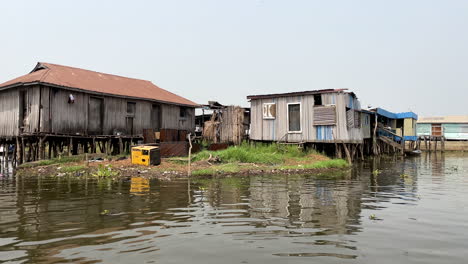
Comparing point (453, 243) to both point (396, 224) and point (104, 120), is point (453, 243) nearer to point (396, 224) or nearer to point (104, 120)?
point (396, 224)

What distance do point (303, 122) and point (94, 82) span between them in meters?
14.2

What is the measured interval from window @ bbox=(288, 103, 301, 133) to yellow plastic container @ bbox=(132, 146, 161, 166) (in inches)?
366

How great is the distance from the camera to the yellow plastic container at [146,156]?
51.4ft

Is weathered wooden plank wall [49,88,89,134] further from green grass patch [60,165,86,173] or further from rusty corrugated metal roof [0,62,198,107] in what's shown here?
green grass patch [60,165,86,173]

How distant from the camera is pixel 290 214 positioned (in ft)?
22.5

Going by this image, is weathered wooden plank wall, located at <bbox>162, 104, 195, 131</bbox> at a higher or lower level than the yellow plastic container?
higher

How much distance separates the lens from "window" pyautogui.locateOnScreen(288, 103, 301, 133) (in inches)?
830

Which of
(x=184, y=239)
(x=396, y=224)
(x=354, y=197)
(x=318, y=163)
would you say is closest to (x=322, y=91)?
(x=318, y=163)

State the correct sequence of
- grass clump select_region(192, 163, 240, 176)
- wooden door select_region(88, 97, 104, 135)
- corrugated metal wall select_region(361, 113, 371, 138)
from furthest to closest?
corrugated metal wall select_region(361, 113, 371, 138), wooden door select_region(88, 97, 104, 135), grass clump select_region(192, 163, 240, 176)

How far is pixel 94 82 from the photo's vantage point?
71.7 ft

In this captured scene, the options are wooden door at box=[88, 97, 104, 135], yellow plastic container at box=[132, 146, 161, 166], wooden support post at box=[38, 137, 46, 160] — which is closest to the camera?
yellow plastic container at box=[132, 146, 161, 166]

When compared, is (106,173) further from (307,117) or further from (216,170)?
(307,117)

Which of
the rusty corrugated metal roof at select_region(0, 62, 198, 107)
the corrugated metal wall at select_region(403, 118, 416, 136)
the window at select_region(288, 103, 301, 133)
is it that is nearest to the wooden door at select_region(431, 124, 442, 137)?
the corrugated metal wall at select_region(403, 118, 416, 136)

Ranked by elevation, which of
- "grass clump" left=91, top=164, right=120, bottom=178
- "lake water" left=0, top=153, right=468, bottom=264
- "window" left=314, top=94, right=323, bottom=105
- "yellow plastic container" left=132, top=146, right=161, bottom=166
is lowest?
"lake water" left=0, top=153, right=468, bottom=264
